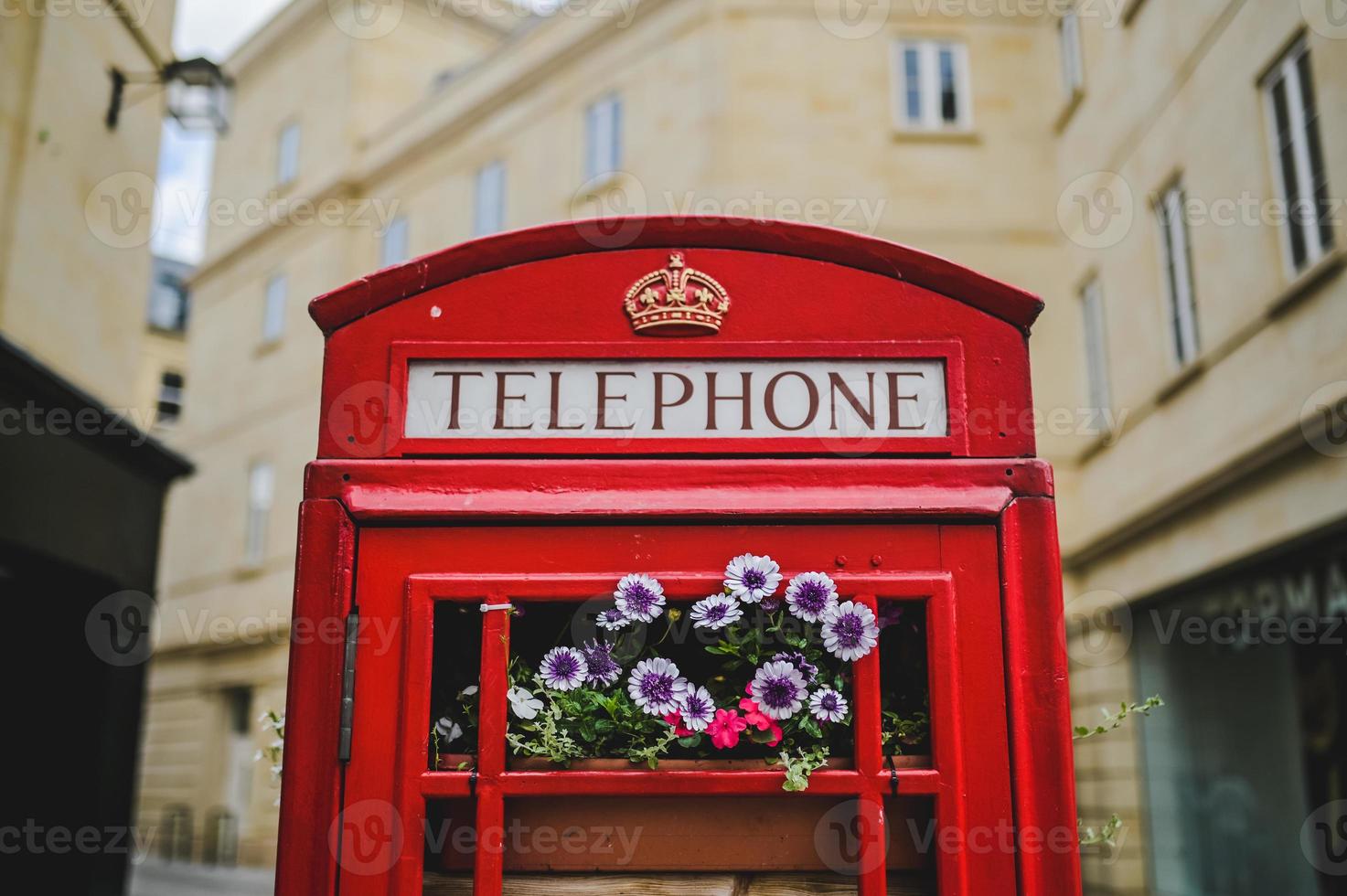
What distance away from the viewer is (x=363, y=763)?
264 centimetres

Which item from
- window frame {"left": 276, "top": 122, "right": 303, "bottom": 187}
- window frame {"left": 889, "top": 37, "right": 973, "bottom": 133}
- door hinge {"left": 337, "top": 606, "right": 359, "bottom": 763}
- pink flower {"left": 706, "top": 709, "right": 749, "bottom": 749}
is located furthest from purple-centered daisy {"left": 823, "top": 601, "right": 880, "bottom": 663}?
window frame {"left": 276, "top": 122, "right": 303, "bottom": 187}

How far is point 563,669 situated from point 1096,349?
14.3m

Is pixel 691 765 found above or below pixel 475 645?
below

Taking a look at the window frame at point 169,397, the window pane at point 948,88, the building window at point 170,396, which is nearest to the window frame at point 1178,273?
the window pane at point 948,88

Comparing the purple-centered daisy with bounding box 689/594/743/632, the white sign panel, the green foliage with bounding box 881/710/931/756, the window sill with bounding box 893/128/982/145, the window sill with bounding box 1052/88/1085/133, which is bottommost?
the green foliage with bounding box 881/710/931/756

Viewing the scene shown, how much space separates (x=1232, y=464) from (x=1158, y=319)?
8.76 ft

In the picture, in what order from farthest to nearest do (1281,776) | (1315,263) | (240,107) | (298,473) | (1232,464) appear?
(240,107) → (298,473) → (1281,776) → (1232,464) → (1315,263)

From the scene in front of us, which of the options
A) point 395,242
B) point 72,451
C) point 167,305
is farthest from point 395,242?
point 167,305

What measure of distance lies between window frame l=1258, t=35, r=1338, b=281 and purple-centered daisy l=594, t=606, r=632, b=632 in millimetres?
8610

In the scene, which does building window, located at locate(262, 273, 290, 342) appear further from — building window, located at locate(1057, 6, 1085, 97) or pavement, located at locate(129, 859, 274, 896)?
building window, located at locate(1057, 6, 1085, 97)

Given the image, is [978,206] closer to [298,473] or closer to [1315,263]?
[1315,263]

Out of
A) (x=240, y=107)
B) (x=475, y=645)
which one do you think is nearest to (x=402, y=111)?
(x=240, y=107)

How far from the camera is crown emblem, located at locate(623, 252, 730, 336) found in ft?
9.35

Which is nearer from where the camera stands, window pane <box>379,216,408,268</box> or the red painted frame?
the red painted frame
